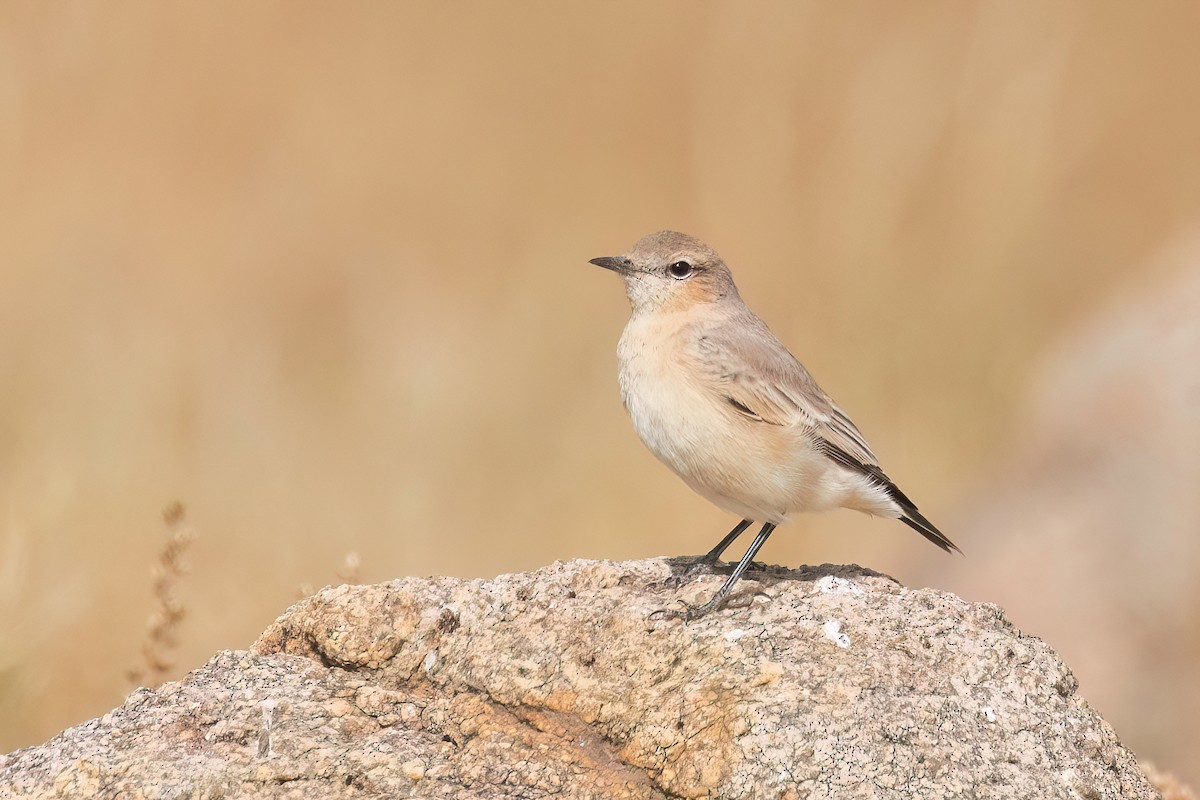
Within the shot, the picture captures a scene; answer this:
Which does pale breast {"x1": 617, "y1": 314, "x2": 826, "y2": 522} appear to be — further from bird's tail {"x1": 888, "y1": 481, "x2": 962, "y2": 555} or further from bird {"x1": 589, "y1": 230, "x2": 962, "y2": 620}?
bird's tail {"x1": 888, "y1": 481, "x2": 962, "y2": 555}

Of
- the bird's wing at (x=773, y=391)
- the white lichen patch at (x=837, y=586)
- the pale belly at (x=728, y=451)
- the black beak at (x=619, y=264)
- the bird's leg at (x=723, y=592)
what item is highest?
the black beak at (x=619, y=264)

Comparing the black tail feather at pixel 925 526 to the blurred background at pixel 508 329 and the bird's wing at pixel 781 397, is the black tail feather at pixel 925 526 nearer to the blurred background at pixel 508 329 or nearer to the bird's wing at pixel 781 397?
the bird's wing at pixel 781 397

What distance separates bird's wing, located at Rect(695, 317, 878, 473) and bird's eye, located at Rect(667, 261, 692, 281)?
37 centimetres

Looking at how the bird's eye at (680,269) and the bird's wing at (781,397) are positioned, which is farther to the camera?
the bird's eye at (680,269)

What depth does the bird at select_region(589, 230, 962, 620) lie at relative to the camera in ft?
16.6

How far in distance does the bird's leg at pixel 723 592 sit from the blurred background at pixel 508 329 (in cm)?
201

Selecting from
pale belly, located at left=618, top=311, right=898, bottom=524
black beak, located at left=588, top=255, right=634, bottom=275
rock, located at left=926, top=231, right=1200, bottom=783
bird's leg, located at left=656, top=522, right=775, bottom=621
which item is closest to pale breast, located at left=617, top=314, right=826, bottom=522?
pale belly, located at left=618, top=311, right=898, bottom=524

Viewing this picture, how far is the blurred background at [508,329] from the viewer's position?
7883mm

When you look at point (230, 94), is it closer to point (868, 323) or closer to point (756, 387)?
point (868, 323)

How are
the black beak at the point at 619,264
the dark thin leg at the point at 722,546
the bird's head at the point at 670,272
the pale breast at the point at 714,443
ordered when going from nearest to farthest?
1. the pale breast at the point at 714,443
2. the dark thin leg at the point at 722,546
3. the bird's head at the point at 670,272
4. the black beak at the point at 619,264

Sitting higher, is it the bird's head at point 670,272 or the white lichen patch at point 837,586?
the bird's head at point 670,272

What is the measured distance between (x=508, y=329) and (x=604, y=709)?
21.7 feet

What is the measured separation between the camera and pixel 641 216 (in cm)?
1211

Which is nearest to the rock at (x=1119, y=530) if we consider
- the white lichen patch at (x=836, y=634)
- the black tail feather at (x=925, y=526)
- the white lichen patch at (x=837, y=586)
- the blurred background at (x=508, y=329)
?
the blurred background at (x=508, y=329)
